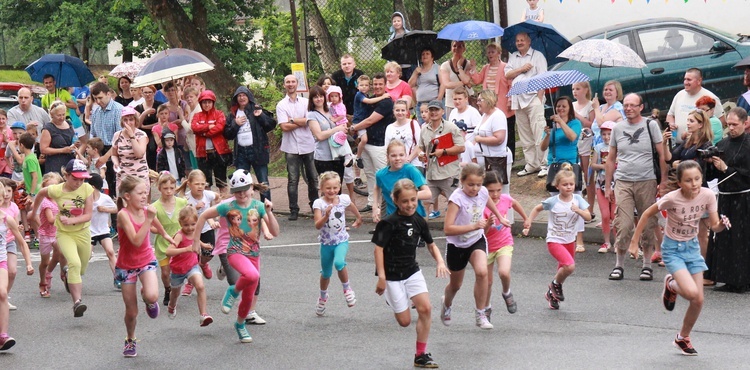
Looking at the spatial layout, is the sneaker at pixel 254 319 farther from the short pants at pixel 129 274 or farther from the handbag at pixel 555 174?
the handbag at pixel 555 174

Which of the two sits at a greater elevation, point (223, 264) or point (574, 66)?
point (574, 66)

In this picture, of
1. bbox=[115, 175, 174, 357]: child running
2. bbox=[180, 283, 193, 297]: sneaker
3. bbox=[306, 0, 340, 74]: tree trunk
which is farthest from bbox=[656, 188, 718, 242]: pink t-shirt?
bbox=[306, 0, 340, 74]: tree trunk

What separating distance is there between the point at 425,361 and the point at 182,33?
1465cm

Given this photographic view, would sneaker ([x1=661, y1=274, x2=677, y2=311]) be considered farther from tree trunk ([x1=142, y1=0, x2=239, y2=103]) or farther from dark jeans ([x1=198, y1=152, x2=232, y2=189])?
tree trunk ([x1=142, y1=0, x2=239, y2=103])

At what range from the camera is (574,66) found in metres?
16.9

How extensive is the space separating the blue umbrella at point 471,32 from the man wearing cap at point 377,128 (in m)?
1.21

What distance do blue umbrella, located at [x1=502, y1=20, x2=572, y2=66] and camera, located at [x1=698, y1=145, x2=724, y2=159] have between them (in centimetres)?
481

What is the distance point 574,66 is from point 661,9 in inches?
109

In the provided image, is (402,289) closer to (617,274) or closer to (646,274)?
(617,274)

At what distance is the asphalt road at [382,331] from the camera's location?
918cm

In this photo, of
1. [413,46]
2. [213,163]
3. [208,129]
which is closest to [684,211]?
[208,129]

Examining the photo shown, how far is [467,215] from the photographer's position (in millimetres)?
10031

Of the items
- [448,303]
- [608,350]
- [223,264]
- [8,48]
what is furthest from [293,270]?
[8,48]

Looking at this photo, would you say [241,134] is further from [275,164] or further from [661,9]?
[661,9]
